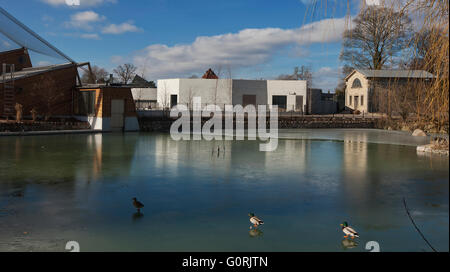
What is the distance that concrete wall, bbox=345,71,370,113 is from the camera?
120ft

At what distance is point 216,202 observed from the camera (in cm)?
690

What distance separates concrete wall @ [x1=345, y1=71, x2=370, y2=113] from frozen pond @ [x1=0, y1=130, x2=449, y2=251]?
25.3m

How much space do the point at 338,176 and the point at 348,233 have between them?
483 cm

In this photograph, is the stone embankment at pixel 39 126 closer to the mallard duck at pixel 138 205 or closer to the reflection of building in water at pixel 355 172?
the reflection of building in water at pixel 355 172

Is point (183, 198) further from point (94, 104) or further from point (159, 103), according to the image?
point (159, 103)

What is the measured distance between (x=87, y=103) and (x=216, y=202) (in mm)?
19986

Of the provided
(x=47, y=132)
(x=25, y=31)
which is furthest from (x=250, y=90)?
(x=47, y=132)

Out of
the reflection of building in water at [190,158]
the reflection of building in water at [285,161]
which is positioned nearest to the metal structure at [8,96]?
the reflection of building in water at [190,158]

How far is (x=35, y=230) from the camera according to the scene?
523cm

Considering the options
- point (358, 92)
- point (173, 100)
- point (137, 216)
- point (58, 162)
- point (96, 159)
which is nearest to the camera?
point (137, 216)

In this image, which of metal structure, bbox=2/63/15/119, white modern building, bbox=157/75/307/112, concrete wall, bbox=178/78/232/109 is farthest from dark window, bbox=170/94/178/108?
metal structure, bbox=2/63/15/119

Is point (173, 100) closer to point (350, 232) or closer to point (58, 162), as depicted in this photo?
point (58, 162)

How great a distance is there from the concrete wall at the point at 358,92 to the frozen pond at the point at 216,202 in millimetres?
25324
